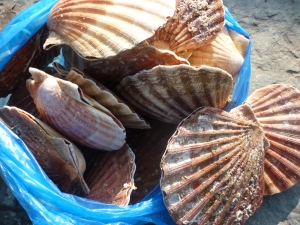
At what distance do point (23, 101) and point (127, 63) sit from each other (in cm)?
38

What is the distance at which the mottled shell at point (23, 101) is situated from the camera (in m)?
1.23

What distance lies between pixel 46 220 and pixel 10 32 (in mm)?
601

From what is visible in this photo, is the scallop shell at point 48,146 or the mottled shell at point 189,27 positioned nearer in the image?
the scallop shell at point 48,146

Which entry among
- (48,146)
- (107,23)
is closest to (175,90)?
(107,23)

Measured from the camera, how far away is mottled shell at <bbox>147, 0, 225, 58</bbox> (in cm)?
117

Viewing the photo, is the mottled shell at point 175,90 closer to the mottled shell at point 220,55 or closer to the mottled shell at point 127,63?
the mottled shell at point 127,63

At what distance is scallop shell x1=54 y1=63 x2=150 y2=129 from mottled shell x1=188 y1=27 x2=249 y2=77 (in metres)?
0.28

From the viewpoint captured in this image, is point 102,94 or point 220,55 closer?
point 102,94

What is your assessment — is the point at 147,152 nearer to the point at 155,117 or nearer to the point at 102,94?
the point at 155,117

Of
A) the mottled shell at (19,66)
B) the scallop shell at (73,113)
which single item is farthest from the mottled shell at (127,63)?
the mottled shell at (19,66)

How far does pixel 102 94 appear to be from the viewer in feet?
3.49

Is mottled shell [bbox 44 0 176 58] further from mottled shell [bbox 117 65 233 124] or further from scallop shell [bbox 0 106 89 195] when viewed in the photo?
scallop shell [bbox 0 106 89 195]

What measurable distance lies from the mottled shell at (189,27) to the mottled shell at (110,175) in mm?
339

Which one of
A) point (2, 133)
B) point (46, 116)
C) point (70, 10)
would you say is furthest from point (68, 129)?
point (70, 10)
